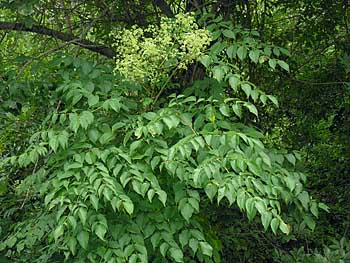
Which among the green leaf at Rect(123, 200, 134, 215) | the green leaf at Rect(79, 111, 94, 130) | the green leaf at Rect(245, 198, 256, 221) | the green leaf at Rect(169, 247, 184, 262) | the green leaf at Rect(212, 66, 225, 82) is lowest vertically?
the green leaf at Rect(169, 247, 184, 262)

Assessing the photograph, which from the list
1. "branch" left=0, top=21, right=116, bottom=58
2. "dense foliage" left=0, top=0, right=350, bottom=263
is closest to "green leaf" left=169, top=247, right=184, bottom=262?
"dense foliage" left=0, top=0, right=350, bottom=263

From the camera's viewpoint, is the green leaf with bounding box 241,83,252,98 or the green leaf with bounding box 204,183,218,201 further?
the green leaf with bounding box 241,83,252,98

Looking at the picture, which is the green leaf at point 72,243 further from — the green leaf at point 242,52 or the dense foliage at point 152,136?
the green leaf at point 242,52

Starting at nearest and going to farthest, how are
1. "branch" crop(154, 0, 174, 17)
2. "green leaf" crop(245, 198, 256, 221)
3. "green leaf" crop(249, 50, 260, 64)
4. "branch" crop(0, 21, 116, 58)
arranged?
"green leaf" crop(245, 198, 256, 221) < "green leaf" crop(249, 50, 260, 64) < "branch" crop(0, 21, 116, 58) < "branch" crop(154, 0, 174, 17)

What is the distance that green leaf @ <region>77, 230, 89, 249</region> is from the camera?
2318mm

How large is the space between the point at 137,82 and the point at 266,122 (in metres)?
1.79

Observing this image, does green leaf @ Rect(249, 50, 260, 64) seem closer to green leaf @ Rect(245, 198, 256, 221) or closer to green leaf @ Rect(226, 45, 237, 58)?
green leaf @ Rect(226, 45, 237, 58)

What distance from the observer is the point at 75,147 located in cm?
245

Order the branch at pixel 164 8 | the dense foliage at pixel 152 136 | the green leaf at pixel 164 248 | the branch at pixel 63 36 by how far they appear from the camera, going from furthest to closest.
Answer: the branch at pixel 164 8 < the branch at pixel 63 36 < the green leaf at pixel 164 248 < the dense foliage at pixel 152 136

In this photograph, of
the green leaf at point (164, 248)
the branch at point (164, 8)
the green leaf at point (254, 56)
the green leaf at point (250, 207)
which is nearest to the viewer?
the green leaf at point (250, 207)

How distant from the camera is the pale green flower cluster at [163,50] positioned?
2.46m

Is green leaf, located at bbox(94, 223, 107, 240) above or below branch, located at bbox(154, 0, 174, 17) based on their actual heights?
below

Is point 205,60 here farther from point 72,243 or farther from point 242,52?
point 72,243

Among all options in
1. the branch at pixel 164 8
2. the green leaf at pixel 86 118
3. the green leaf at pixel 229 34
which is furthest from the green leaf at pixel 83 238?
the branch at pixel 164 8
